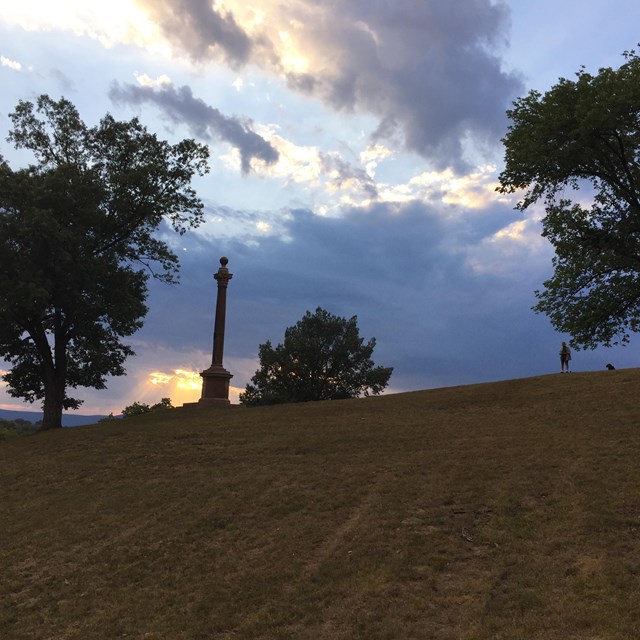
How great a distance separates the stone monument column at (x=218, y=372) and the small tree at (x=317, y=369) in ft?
77.0

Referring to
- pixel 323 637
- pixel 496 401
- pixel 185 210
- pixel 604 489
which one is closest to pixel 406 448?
pixel 604 489

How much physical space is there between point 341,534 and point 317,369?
45.6 m

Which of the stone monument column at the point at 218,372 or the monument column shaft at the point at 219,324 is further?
the monument column shaft at the point at 219,324

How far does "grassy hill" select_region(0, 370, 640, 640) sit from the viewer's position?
835cm

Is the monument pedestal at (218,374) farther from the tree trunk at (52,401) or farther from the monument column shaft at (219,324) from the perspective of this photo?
the tree trunk at (52,401)

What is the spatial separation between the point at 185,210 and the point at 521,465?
25422 mm

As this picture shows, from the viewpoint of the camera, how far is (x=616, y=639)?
6824mm

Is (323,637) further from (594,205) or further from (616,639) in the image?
(594,205)

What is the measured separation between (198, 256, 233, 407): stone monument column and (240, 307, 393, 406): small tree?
23.5 m

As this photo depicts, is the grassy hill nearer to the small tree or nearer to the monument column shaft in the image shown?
the monument column shaft

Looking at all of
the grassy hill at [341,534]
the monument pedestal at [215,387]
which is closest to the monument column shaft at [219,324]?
the monument pedestal at [215,387]

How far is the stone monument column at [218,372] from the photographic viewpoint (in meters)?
31.5

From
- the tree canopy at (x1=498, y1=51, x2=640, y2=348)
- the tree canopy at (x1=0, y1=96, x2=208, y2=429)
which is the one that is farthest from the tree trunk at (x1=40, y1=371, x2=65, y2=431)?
the tree canopy at (x1=498, y1=51, x2=640, y2=348)

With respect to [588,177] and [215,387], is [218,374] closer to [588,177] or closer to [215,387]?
[215,387]
